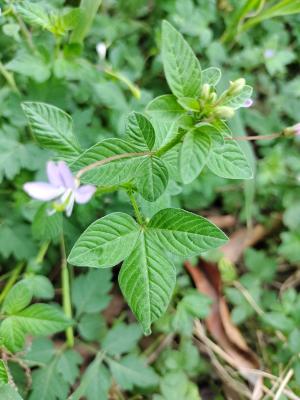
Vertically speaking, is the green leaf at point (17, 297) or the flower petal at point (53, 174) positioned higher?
the flower petal at point (53, 174)

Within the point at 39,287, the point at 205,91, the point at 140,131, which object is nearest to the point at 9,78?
the point at 39,287

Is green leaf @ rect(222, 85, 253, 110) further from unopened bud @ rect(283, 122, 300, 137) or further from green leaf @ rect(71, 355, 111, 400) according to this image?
green leaf @ rect(71, 355, 111, 400)

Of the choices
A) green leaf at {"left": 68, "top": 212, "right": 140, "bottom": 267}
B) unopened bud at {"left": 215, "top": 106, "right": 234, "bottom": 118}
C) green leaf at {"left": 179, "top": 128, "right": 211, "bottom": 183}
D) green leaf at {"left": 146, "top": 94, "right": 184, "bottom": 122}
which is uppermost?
unopened bud at {"left": 215, "top": 106, "right": 234, "bottom": 118}

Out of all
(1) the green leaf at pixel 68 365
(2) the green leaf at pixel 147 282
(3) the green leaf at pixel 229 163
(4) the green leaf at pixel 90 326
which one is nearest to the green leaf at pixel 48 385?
(1) the green leaf at pixel 68 365

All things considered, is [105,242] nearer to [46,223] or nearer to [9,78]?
[46,223]

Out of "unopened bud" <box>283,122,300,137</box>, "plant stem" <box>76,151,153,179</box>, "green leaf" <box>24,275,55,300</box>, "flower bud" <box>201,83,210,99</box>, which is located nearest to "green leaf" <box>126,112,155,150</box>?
"plant stem" <box>76,151,153,179</box>

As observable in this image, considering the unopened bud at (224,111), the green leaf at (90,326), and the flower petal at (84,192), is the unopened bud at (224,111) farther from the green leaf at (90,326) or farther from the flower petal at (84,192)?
the green leaf at (90,326)

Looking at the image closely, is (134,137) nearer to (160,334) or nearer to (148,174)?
(148,174)
